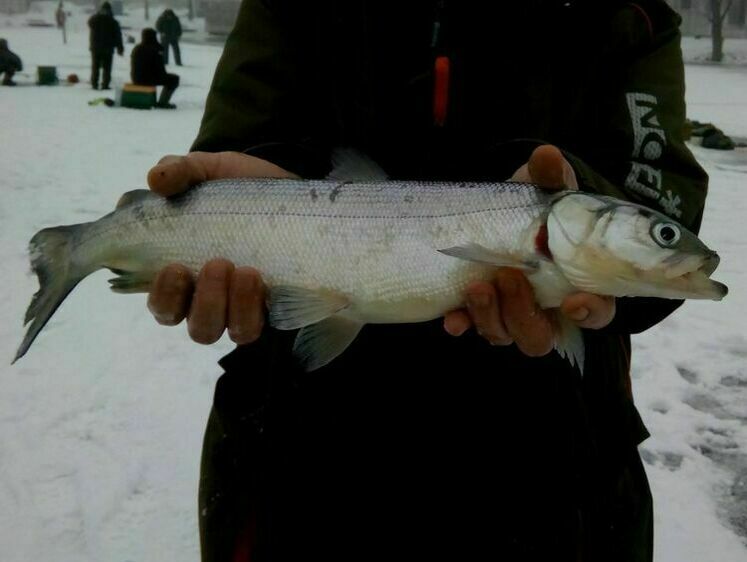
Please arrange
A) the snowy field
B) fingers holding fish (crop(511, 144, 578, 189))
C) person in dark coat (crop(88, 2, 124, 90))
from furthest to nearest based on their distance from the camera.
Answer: person in dark coat (crop(88, 2, 124, 90))
the snowy field
fingers holding fish (crop(511, 144, 578, 189))

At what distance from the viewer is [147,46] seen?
13.9 m

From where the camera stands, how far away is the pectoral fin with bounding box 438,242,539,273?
1661mm

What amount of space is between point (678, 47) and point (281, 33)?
0.97m

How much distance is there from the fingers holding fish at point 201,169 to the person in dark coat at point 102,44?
1580 cm

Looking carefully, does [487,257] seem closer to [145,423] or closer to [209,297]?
[209,297]

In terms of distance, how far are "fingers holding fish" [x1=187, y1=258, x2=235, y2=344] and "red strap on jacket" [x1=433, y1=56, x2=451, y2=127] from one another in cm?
60

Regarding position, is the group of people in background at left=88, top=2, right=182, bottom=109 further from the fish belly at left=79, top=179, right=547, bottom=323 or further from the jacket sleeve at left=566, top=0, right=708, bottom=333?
the jacket sleeve at left=566, top=0, right=708, bottom=333

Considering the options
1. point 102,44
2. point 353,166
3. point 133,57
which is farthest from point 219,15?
point 353,166

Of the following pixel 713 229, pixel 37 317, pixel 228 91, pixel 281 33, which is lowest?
pixel 713 229

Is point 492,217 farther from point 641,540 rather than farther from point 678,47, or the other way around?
point 641,540

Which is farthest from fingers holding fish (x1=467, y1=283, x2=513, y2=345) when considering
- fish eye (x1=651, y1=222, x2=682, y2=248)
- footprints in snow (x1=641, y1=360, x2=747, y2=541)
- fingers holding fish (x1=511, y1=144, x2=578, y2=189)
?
footprints in snow (x1=641, y1=360, x2=747, y2=541)

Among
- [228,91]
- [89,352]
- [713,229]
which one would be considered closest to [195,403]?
[89,352]

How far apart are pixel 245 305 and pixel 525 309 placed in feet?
2.02

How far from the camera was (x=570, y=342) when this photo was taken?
5.36ft
